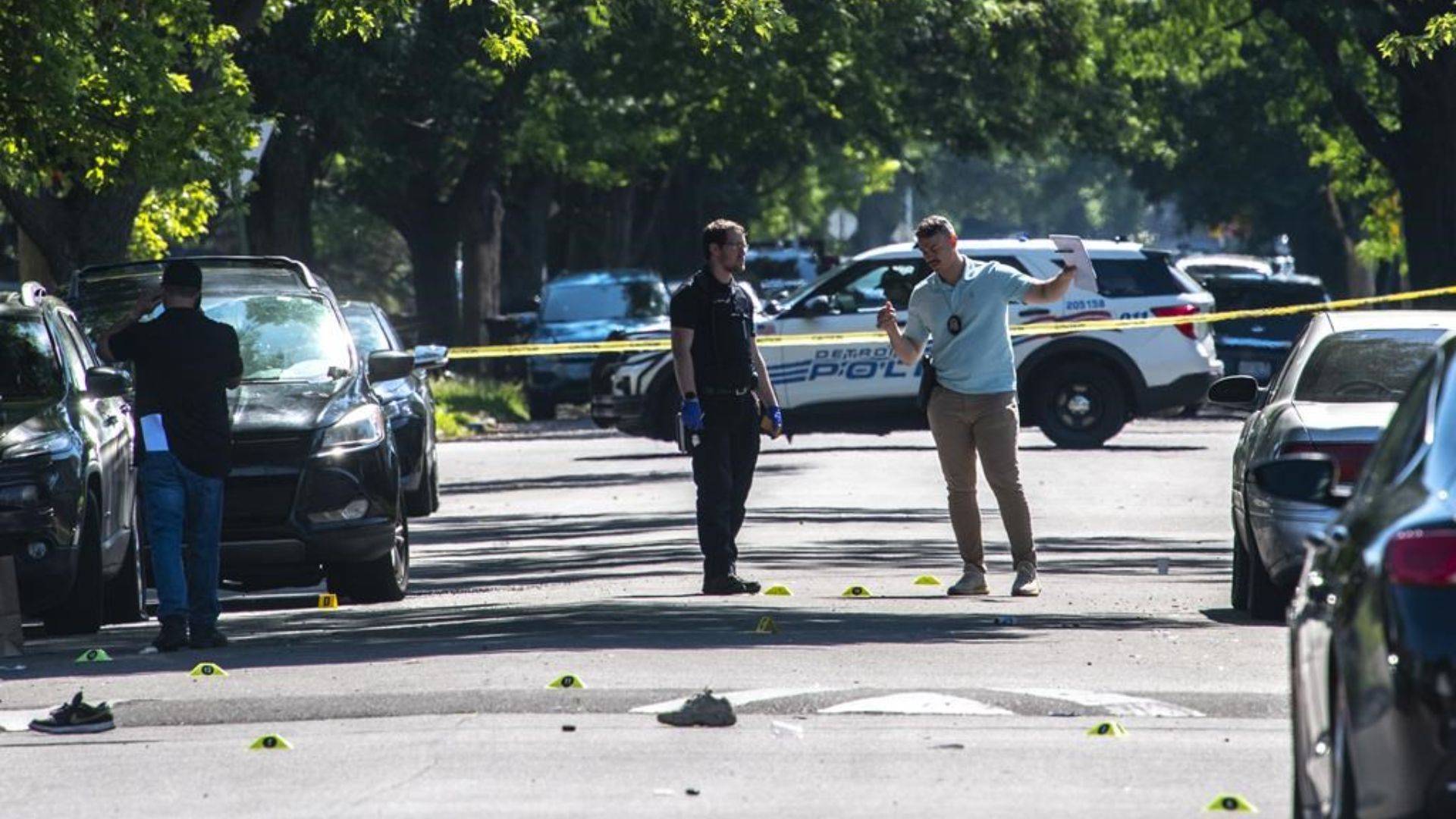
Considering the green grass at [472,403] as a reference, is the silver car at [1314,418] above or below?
above

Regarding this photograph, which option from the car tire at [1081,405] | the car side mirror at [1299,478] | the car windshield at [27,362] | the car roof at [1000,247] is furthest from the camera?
the car tire at [1081,405]

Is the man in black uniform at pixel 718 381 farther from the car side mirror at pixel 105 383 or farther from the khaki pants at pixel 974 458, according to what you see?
the car side mirror at pixel 105 383

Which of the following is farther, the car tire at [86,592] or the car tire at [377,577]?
the car tire at [377,577]

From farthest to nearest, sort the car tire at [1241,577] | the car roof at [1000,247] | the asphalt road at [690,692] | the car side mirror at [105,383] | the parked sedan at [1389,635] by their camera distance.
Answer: the car roof at [1000,247], the car side mirror at [105,383], the car tire at [1241,577], the asphalt road at [690,692], the parked sedan at [1389,635]

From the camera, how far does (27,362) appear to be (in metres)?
14.0

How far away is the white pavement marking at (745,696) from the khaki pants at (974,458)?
397 cm

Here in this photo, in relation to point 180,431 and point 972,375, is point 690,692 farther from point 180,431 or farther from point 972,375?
point 972,375

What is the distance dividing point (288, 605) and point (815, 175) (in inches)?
A: 2936

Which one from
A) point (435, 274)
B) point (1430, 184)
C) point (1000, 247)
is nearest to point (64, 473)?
point (1000, 247)

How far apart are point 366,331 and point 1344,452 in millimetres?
10821

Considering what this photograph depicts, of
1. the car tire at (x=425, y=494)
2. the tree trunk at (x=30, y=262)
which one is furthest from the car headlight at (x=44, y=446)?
the tree trunk at (x=30, y=262)

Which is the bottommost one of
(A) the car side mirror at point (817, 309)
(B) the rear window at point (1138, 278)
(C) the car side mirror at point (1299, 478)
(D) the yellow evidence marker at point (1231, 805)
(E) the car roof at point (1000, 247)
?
(D) the yellow evidence marker at point (1231, 805)

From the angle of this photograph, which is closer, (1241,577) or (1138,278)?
(1241,577)

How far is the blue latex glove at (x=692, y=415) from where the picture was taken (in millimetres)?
14102
